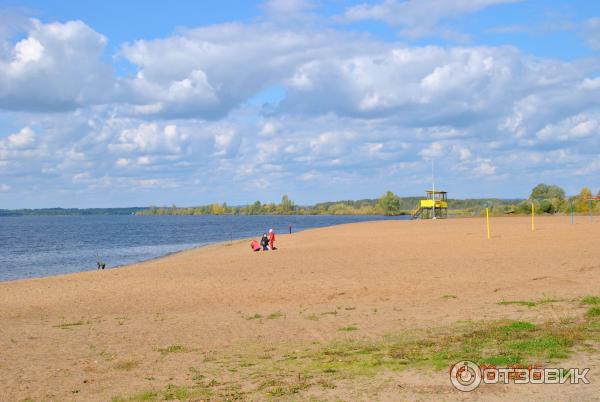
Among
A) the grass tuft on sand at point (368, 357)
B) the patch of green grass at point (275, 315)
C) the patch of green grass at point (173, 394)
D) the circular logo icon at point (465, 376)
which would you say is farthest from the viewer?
the patch of green grass at point (275, 315)

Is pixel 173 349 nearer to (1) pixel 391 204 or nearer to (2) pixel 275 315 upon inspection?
(2) pixel 275 315

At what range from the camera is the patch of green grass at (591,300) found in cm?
1298

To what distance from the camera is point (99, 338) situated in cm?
1209

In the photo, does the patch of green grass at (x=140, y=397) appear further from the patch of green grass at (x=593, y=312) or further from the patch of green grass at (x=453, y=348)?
the patch of green grass at (x=593, y=312)

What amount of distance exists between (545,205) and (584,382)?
89218 mm

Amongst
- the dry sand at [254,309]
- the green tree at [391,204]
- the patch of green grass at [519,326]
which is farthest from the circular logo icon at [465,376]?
the green tree at [391,204]

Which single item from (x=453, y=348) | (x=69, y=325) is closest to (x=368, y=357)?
(x=453, y=348)

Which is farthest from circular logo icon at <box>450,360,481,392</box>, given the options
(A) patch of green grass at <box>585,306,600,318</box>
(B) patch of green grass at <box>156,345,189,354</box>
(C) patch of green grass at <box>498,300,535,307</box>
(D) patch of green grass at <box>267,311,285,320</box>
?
(D) patch of green grass at <box>267,311,285,320</box>

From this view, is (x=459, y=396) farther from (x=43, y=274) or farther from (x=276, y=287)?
(x=43, y=274)

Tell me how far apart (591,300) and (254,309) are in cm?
769

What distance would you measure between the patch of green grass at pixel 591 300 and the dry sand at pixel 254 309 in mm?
478

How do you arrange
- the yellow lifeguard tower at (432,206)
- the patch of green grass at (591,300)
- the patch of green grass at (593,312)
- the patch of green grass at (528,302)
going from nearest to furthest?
the patch of green grass at (593,312) < the patch of green grass at (591,300) < the patch of green grass at (528,302) < the yellow lifeguard tower at (432,206)

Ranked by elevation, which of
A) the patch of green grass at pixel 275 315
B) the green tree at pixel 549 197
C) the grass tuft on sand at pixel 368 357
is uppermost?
the green tree at pixel 549 197

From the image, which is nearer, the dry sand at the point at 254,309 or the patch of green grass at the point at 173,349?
the dry sand at the point at 254,309
